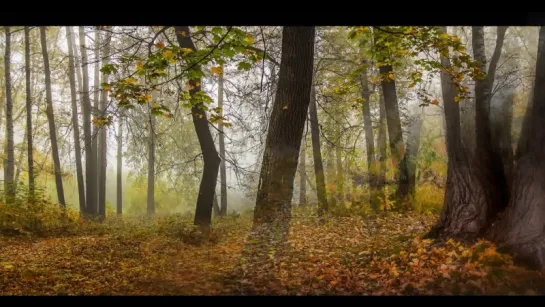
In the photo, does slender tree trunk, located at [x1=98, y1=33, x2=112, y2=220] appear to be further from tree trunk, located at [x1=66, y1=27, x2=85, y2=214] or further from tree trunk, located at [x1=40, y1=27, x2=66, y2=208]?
tree trunk, located at [x1=40, y1=27, x2=66, y2=208]

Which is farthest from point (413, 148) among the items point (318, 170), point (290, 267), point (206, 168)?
point (290, 267)

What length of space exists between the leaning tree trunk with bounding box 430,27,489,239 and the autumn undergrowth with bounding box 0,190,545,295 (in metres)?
0.30

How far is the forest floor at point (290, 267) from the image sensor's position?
4152mm

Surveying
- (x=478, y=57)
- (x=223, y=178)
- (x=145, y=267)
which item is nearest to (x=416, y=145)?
(x=478, y=57)

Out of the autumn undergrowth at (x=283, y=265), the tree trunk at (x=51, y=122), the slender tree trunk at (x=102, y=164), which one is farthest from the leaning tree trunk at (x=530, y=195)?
the slender tree trunk at (x=102, y=164)

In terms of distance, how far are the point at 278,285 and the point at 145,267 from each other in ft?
6.93

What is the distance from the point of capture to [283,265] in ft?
16.5

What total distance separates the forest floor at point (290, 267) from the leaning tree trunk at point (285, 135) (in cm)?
39

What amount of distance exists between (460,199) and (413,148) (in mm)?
5563

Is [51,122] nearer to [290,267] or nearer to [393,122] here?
[290,267]

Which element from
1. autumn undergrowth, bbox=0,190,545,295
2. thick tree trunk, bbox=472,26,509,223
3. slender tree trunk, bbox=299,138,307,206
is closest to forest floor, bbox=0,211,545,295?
autumn undergrowth, bbox=0,190,545,295

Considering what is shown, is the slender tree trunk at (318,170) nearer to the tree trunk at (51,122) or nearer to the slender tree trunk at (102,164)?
the slender tree trunk at (102,164)

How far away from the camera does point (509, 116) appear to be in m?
5.31
